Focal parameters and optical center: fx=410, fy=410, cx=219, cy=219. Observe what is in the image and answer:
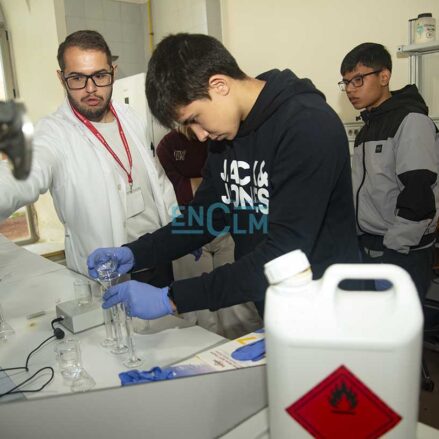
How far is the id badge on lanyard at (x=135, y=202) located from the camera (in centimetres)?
169

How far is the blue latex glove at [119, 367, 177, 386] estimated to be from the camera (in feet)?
2.79

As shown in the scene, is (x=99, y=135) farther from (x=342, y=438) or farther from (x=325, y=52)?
(x=325, y=52)

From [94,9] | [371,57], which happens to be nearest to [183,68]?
[371,57]

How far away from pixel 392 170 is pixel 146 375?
57.0 inches

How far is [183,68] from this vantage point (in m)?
0.85

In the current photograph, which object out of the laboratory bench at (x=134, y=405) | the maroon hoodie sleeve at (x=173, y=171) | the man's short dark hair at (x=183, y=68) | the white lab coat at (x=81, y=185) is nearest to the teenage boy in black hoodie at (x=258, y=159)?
the man's short dark hair at (x=183, y=68)

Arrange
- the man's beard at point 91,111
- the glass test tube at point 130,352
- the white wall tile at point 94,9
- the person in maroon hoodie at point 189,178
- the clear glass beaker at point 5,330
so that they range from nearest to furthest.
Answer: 1. the glass test tube at point 130,352
2. the clear glass beaker at point 5,330
3. the man's beard at point 91,111
4. the person in maroon hoodie at point 189,178
5. the white wall tile at point 94,9

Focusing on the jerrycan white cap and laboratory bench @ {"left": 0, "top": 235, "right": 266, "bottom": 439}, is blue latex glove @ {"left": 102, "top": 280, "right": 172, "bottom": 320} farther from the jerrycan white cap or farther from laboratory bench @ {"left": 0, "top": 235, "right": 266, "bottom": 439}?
the jerrycan white cap

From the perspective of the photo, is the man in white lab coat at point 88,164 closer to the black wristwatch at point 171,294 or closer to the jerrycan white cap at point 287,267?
the black wristwatch at point 171,294

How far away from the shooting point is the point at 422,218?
1707mm

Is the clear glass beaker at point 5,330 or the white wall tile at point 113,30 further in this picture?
the white wall tile at point 113,30

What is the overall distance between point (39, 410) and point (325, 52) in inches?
107

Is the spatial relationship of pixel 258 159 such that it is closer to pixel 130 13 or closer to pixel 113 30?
pixel 113 30

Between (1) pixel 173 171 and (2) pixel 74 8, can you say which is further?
(2) pixel 74 8
